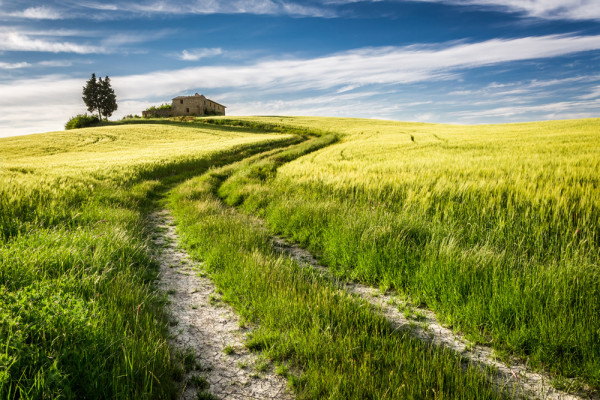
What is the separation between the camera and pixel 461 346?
10.3ft

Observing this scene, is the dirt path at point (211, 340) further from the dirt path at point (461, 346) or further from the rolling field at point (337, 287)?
the dirt path at point (461, 346)

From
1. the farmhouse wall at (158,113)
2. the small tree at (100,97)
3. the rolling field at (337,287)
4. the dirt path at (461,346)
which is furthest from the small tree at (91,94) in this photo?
the dirt path at (461,346)

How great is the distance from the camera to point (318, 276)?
472cm

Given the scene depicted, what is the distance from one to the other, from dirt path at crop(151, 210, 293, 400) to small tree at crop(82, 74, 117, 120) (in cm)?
8291

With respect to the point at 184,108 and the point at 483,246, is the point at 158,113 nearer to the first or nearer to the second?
the point at 184,108

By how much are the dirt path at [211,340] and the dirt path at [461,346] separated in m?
1.66

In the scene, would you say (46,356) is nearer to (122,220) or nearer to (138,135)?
(122,220)

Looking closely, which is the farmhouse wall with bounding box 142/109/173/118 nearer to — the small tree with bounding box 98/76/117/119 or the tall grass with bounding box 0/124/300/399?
the small tree with bounding box 98/76/117/119

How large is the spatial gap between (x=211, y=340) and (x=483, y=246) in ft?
13.6

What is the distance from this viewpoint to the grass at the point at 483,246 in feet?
9.99

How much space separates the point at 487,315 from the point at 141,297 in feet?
14.0

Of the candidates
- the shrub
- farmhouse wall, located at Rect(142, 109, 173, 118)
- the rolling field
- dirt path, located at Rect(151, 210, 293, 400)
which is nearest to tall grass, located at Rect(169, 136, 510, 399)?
the rolling field

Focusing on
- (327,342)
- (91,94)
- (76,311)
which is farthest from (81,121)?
(327,342)

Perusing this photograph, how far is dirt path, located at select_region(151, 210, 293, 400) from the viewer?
2611 millimetres
